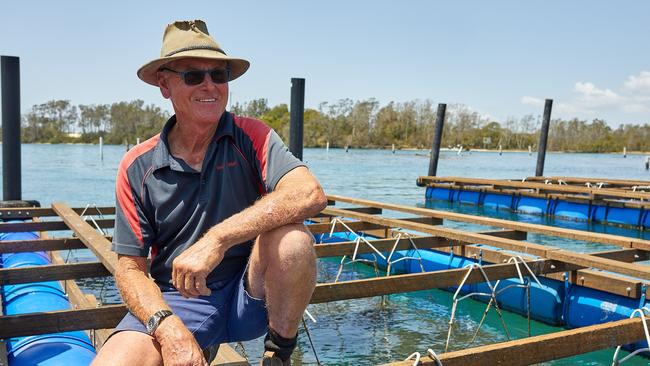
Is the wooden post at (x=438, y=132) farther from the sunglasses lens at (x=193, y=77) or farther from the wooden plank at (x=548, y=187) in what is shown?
the sunglasses lens at (x=193, y=77)

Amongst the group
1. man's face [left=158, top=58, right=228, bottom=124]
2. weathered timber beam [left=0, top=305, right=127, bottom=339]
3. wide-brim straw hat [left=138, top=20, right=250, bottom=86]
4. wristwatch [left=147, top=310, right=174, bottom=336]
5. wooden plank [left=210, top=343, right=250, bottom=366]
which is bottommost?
wooden plank [left=210, top=343, right=250, bottom=366]

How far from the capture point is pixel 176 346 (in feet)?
7.57

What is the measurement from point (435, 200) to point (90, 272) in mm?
19059

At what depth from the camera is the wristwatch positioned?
2.41 m

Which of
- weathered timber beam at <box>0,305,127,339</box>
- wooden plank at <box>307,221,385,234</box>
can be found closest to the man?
weathered timber beam at <box>0,305,127,339</box>

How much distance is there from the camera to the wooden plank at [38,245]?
6047 mm

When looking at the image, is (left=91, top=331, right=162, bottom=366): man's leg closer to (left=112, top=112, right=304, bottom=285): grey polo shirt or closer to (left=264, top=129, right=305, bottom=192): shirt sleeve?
(left=112, top=112, right=304, bottom=285): grey polo shirt

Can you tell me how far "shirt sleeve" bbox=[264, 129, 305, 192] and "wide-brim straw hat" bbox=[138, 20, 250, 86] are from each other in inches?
17.2

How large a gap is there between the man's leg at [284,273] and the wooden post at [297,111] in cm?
1103

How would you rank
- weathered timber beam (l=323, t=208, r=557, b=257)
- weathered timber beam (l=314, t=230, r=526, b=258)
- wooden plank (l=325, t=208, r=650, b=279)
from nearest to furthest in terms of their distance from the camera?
wooden plank (l=325, t=208, r=650, b=279)
weathered timber beam (l=323, t=208, r=557, b=257)
weathered timber beam (l=314, t=230, r=526, b=258)

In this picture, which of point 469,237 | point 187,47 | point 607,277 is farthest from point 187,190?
point 607,277

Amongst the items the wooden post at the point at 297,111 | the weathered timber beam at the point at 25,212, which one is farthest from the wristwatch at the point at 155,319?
the wooden post at the point at 297,111

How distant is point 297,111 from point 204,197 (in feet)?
36.3

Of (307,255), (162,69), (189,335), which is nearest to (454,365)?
(307,255)
